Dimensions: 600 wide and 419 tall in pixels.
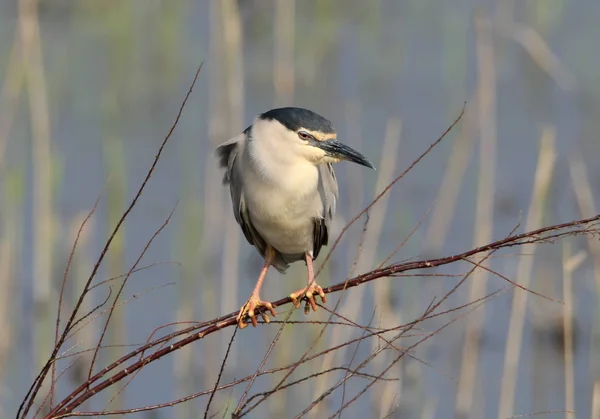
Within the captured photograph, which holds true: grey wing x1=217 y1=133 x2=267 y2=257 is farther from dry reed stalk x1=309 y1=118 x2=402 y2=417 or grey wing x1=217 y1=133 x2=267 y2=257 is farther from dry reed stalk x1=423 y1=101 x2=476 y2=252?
dry reed stalk x1=423 y1=101 x2=476 y2=252

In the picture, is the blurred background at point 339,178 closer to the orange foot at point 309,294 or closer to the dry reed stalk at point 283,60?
the dry reed stalk at point 283,60

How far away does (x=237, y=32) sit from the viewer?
15.0 ft

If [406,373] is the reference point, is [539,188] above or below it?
above

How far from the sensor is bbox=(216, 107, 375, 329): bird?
3.38 meters

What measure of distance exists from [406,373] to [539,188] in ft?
3.49

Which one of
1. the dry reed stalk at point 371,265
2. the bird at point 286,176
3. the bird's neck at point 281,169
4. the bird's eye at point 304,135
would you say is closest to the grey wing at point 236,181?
the bird at point 286,176

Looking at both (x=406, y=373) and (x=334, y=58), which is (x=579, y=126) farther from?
(x=406, y=373)

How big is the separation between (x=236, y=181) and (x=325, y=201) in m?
0.29

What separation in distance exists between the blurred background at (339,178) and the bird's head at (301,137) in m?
0.42

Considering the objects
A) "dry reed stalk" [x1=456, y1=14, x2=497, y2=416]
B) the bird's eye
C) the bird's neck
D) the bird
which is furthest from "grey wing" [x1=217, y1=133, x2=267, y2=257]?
"dry reed stalk" [x1=456, y1=14, x2=497, y2=416]

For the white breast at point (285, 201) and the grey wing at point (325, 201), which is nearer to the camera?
the white breast at point (285, 201)

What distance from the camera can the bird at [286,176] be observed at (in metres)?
3.38

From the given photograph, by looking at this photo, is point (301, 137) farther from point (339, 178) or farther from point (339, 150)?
point (339, 178)

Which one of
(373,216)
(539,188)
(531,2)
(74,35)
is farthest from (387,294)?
(74,35)
